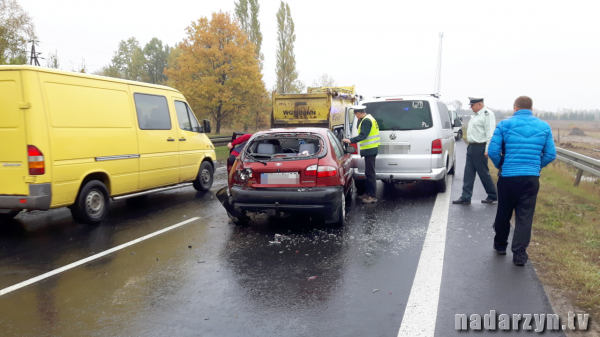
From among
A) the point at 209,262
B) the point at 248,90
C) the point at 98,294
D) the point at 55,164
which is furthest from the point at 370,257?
the point at 248,90

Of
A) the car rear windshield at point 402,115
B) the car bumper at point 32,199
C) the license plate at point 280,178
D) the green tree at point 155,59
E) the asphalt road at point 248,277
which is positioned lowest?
the asphalt road at point 248,277

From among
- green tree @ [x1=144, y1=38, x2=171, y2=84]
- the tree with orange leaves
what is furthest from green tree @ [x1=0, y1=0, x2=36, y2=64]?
green tree @ [x1=144, y1=38, x2=171, y2=84]

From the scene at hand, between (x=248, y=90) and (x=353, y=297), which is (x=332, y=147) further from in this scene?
(x=248, y=90)

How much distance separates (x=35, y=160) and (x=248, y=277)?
3529mm

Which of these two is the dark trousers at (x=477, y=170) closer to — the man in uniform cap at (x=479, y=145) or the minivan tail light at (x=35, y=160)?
the man in uniform cap at (x=479, y=145)

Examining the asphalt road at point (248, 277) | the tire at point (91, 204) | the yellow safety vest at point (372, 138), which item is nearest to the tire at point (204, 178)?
the asphalt road at point (248, 277)

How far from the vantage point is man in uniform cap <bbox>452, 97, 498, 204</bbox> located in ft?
24.8

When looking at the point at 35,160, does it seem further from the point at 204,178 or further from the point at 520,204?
the point at 520,204

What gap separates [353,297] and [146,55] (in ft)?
286

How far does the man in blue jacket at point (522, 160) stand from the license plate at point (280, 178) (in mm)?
2556

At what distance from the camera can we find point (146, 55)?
82.1 m

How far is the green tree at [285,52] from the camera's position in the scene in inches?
1780

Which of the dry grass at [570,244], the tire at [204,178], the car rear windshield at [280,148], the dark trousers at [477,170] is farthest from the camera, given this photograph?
the tire at [204,178]

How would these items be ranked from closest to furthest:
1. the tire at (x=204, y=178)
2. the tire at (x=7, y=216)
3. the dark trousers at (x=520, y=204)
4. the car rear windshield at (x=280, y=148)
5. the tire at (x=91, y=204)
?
the dark trousers at (x=520, y=204) < the car rear windshield at (x=280, y=148) < the tire at (x=91, y=204) < the tire at (x=7, y=216) < the tire at (x=204, y=178)
